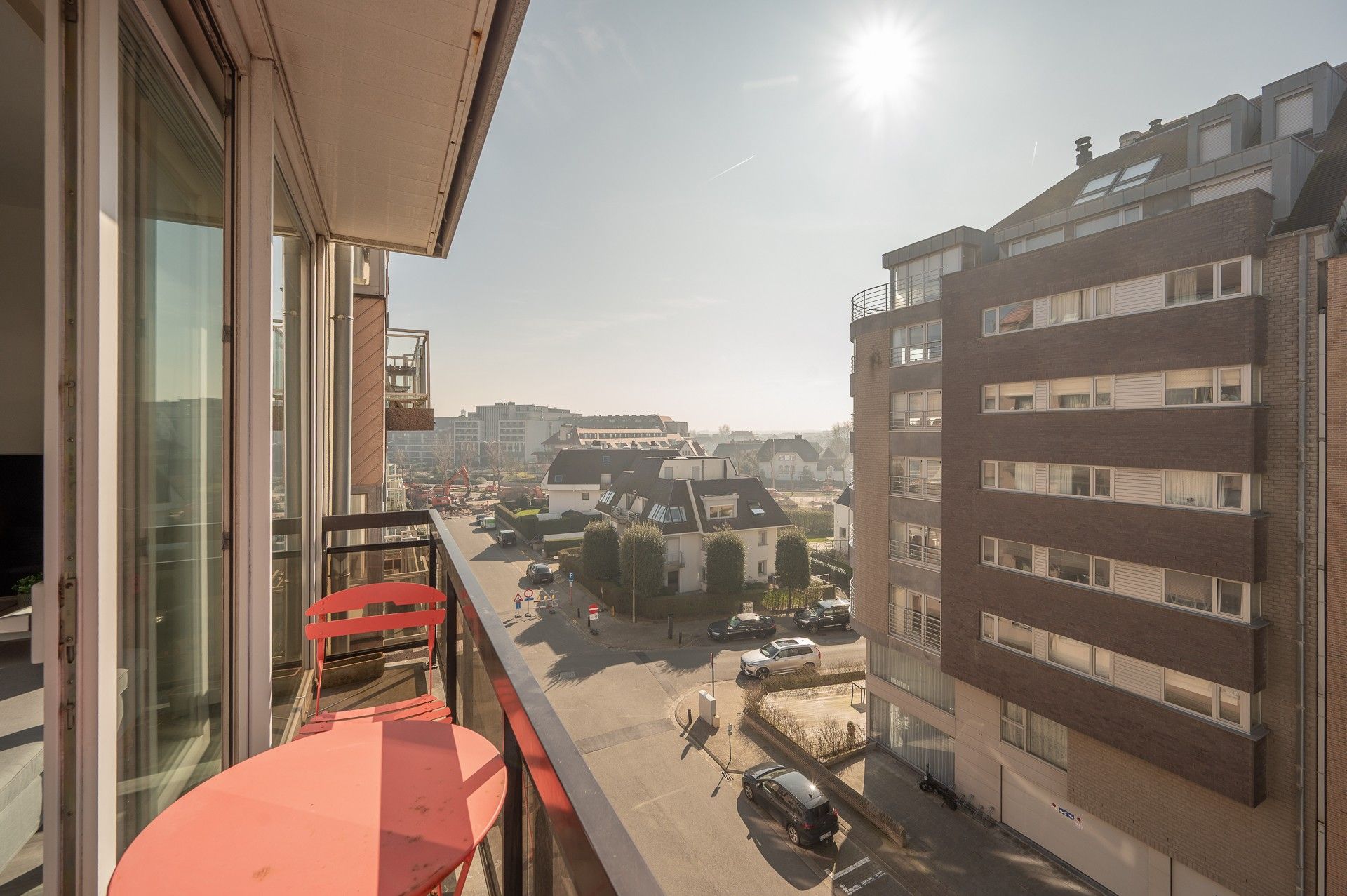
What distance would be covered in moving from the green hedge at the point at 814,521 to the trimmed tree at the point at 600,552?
13.6m

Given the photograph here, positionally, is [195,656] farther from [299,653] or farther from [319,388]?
[319,388]

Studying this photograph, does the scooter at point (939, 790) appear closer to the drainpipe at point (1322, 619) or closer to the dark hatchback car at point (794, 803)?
the dark hatchback car at point (794, 803)

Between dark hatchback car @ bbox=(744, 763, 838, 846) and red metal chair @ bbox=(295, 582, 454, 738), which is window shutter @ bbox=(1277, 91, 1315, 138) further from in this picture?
red metal chair @ bbox=(295, 582, 454, 738)

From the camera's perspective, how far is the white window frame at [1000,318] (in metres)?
8.81

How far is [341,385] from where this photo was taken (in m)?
4.24

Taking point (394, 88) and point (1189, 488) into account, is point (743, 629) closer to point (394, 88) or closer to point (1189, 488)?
point (1189, 488)

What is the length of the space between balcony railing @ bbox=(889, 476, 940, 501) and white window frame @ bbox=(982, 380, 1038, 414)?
5.67ft

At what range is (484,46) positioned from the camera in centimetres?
170

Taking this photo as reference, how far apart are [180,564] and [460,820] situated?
1.06m

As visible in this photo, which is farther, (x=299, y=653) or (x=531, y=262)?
(x=531, y=262)

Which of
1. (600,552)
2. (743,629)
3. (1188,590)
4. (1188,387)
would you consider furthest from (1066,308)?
(600,552)

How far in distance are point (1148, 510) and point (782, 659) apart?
27.4 feet

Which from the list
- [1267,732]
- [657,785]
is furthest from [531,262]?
[1267,732]

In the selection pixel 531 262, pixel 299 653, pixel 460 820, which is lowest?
pixel 299 653
